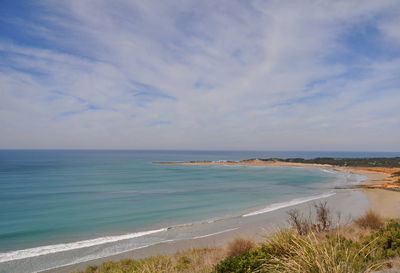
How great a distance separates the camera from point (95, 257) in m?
10.0

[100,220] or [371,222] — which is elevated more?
[371,222]

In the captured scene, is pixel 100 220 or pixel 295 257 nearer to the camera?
pixel 295 257

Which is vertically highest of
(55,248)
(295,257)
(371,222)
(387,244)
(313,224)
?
(295,257)

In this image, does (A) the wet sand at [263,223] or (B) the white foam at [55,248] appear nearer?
(B) the white foam at [55,248]

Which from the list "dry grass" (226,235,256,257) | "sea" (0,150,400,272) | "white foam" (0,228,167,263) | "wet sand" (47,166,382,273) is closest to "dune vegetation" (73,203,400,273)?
"dry grass" (226,235,256,257)

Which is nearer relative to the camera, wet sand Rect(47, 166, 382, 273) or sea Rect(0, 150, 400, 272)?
wet sand Rect(47, 166, 382, 273)

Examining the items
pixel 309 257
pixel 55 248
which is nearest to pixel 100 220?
pixel 55 248

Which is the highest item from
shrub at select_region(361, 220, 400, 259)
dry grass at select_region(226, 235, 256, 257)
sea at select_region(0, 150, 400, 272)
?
shrub at select_region(361, 220, 400, 259)

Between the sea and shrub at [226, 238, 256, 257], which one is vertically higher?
shrub at [226, 238, 256, 257]

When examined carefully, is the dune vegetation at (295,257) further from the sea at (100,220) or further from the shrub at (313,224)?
the sea at (100,220)

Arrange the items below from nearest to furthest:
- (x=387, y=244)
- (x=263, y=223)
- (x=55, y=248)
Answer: (x=387, y=244) → (x=55, y=248) → (x=263, y=223)

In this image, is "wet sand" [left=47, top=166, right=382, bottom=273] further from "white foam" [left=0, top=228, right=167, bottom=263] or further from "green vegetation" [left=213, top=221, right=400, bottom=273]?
"white foam" [left=0, top=228, right=167, bottom=263]

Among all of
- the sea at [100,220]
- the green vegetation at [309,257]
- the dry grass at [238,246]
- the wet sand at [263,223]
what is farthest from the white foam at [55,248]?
the green vegetation at [309,257]

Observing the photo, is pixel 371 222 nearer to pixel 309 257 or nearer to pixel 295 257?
pixel 295 257
